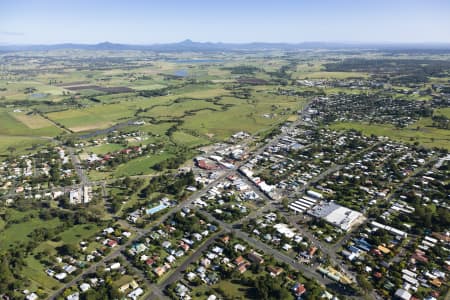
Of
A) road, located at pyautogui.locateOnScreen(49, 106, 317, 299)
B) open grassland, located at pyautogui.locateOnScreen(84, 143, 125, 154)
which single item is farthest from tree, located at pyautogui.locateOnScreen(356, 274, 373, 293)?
open grassland, located at pyautogui.locateOnScreen(84, 143, 125, 154)

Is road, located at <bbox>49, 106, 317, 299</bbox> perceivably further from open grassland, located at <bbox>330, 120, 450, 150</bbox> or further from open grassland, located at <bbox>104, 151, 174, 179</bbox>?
open grassland, located at <bbox>330, 120, 450, 150</bbox>

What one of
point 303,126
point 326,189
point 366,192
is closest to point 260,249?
point 326,189

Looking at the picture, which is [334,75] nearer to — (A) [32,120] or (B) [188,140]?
(B) [188,140]

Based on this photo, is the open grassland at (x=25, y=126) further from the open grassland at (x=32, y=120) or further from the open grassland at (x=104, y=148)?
the open grassland at (x=104, y=148)

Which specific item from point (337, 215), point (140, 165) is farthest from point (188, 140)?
point (337, 215)

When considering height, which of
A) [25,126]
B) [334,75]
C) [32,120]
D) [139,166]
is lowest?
[139,166]

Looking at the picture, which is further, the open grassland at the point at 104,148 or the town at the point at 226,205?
the open grassland at the point at 104,148

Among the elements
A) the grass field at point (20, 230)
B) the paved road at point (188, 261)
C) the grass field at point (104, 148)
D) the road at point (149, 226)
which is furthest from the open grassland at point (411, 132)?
the grass field at point (20, 230)

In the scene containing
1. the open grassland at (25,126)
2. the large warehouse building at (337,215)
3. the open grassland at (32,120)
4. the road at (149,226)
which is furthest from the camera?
the open grassland at (32,120)
